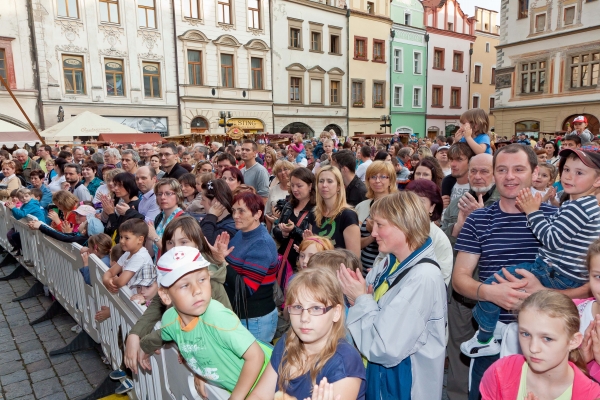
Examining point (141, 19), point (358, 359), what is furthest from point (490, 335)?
point (141, 19)

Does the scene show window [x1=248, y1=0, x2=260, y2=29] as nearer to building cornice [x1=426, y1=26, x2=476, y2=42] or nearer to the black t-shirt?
building cornice [x1=426, y1=26, x2=476, y2=42]

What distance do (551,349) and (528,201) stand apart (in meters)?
0.93

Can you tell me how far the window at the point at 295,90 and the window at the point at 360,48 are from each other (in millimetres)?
5645

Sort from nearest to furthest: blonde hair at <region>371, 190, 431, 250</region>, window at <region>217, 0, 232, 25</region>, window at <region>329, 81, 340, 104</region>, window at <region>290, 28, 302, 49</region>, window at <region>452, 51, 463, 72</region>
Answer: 1. blonde hair at <region>371, 190, 431, 250</region>
2. window at <region>217, 0, 232, 25</region>
3. window at <region>290, 28, 302, 49</region>
4. window at <region>329, 81, 340, 104</region>
5. window at <region>452, 51, 463, 72</region>

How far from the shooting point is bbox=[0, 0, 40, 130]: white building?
19031 millimetres

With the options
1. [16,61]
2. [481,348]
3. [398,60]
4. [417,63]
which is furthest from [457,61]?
[481,348]

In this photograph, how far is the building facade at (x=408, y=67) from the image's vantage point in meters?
34.2

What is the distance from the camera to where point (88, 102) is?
69.6 feet

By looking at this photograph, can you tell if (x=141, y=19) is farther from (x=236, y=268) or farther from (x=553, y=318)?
(x=553, y=318)

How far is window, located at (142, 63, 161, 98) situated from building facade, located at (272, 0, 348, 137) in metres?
7.79

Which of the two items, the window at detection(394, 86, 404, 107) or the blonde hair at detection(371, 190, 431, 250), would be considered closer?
the blonde hair at detection(371, 190, 431, 250)

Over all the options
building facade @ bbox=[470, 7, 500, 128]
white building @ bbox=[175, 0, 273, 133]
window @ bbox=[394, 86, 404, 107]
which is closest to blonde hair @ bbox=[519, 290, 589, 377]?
white building @ bbox=[175, 0, 273, 133]

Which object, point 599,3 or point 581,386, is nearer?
point 581,386

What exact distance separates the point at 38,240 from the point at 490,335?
6241 mm
